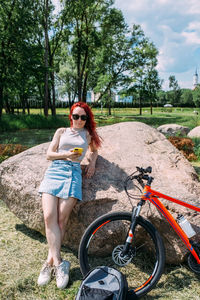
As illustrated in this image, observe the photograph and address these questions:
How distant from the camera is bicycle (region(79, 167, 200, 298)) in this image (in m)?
2.67

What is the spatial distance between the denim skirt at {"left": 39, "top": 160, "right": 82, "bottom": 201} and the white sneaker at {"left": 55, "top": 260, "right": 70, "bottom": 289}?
0.73m

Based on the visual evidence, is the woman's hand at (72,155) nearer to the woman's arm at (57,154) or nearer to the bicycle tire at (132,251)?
the woman's arm at (57,154)

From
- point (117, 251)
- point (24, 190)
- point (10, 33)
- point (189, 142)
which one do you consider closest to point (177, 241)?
point (117, 251)

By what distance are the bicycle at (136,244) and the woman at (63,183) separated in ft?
1.07

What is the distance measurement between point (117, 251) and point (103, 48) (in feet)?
81.8

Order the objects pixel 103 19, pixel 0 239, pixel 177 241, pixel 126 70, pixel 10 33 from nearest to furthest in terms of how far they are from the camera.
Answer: pixel 177 241 < pixel 0 239 < pixel 10 33 < pixel 103 19 < pixel 126 70

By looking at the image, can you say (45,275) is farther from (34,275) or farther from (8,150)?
(8,150)

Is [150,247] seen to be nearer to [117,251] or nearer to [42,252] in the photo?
[117,251]

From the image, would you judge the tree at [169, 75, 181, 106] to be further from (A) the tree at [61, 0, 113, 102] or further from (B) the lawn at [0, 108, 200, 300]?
(B) the lawn at [0, 108, 200, 300]

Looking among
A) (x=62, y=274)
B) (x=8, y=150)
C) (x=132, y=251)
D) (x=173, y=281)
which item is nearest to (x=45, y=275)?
(x=62, y=274)

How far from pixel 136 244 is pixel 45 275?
1139 millimetres

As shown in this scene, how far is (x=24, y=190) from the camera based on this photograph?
3.55 m

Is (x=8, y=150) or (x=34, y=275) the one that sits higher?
(x=8, y=150)

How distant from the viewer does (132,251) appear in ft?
8.89
